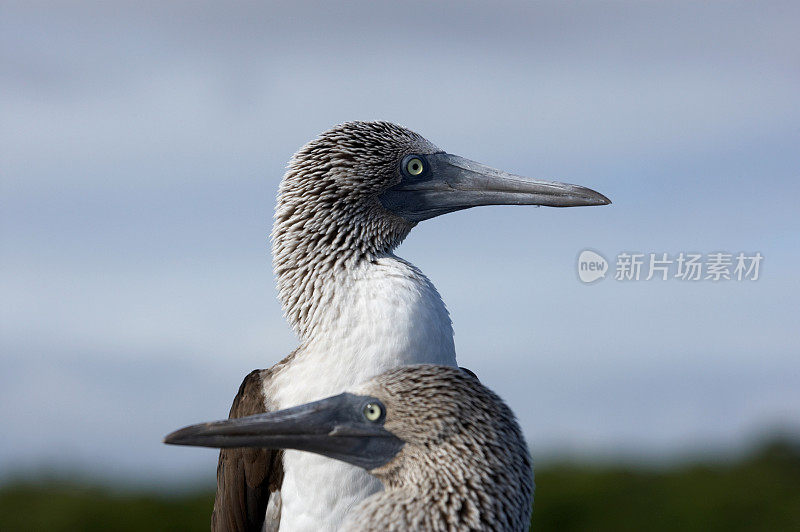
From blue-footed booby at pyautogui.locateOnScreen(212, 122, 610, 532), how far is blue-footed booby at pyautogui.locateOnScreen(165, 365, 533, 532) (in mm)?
1505

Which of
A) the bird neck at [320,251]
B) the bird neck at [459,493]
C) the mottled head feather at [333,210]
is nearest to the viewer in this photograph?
the bird neck at [459,493]

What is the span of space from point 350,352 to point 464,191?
76.2 inches

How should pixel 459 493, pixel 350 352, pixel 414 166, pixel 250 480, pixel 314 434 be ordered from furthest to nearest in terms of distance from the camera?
pixel 414 166, pixel 250 480, pixel 350 352, pixel 314 434, pixel 459 493

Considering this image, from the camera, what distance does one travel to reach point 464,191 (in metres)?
8.27

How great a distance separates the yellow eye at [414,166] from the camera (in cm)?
813

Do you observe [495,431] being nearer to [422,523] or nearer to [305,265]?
[422,523]

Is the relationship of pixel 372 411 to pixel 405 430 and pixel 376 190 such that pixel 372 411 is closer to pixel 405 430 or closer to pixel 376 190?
pixel 405 430

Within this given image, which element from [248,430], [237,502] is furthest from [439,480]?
[237,502]

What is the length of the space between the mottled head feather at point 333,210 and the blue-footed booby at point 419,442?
216cm

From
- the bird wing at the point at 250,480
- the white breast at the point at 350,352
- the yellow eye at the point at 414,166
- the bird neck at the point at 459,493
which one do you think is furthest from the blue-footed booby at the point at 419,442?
the yellow eye at the point at 414,166

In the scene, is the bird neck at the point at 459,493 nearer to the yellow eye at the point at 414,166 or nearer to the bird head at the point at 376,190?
the bird head at the point at 376,190

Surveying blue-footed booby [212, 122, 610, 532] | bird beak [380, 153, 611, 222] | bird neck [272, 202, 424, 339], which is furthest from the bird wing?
bird beak [380, 153, 611, 222]

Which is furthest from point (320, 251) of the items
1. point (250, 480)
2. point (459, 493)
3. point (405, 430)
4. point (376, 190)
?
point (459, 493)

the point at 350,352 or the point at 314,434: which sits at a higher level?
the point at 350,352
